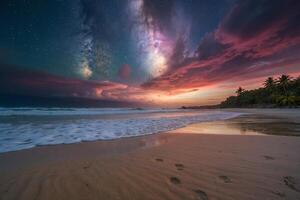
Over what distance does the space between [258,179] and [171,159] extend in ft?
6.17

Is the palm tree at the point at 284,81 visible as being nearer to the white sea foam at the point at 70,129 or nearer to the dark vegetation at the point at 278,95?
the dark vegetation at the point at 278,95

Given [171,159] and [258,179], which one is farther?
[171,159]

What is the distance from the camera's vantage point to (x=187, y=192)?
8.42ft

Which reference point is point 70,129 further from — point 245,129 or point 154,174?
point 245,129

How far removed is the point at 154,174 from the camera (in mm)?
3250

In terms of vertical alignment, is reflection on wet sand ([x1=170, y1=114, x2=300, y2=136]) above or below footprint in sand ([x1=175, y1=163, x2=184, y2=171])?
above

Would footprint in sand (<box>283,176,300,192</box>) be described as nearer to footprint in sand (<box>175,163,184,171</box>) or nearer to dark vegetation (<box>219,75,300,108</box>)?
footprint in sand (<box>175,163,184,171</box>)

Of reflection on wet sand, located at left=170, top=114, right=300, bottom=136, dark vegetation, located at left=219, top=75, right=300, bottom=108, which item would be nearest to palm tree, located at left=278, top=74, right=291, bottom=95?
dark vegetation, located at left=219, top=75, right=300, bottom=108

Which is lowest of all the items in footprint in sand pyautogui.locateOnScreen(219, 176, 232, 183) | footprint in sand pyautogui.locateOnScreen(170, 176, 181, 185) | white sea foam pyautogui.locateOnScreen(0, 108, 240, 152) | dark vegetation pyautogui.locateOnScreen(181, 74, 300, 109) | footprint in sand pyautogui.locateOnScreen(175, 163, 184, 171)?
footprint in sand pyautogui.locateOnScreen(170, 176, 181, 185)

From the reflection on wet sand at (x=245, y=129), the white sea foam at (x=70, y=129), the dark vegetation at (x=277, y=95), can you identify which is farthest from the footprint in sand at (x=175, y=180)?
the dark vegetation at (x=277, y=95)

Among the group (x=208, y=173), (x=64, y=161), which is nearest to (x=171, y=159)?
(x=208, y=173)

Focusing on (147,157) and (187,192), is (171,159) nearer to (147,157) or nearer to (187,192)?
(147,157)

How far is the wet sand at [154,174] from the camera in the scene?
2.54 meters

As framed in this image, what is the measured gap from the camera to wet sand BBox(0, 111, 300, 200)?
8.34 feet
